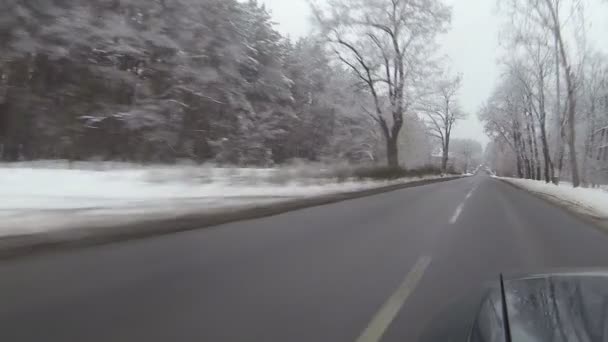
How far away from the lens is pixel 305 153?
132 feet

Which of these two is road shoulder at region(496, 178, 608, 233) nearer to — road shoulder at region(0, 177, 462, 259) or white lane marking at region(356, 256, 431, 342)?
white lane marking at region(356, 256, 431, 342)

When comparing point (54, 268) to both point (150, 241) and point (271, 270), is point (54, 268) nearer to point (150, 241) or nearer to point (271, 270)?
point (150, 241)

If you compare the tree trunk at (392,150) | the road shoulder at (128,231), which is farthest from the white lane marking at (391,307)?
the tree trunk at (392,150)

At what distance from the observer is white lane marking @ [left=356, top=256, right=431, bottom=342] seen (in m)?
2.90

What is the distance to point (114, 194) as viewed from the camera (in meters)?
10.0

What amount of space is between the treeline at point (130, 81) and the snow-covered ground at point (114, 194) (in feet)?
7.86

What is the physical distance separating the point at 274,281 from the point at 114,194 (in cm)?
727

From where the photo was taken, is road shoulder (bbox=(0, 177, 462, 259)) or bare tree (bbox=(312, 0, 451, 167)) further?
bare tree (bbox=(312, 0, 451, 167))

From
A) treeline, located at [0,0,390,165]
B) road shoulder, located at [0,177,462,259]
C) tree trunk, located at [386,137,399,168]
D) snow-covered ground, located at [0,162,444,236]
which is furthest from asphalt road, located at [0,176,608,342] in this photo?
tree trunk, located at [386,137,399,168]

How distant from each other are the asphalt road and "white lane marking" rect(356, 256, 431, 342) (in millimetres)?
12

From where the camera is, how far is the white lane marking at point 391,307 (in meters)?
2.90

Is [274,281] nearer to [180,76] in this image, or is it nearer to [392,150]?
[180,76]

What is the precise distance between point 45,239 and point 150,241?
1.51 m

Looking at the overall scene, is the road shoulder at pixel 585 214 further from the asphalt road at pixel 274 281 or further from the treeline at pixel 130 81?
the treeline at pixel 130 81
